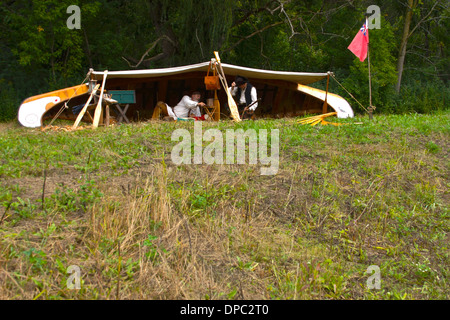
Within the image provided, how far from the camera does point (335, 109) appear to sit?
480 inches

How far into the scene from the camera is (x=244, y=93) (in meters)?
11.3

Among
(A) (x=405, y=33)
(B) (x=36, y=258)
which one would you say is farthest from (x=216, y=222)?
(A) (x=405, y=33)

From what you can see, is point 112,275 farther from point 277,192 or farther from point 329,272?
point 277,192

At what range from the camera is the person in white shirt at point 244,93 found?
11133mm

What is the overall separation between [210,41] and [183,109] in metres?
4.96

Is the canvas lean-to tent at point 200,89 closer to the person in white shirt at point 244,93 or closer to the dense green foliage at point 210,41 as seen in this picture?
the person in white shirt at point 244,93

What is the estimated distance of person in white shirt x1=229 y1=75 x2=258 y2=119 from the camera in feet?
36.5

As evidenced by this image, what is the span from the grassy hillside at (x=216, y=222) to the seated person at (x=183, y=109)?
139 inches

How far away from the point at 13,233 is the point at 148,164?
2204mm

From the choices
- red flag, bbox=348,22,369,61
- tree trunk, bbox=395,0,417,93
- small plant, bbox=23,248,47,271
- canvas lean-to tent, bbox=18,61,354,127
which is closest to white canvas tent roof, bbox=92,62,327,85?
canvas lean-to tent, bbox=18,61,354,127

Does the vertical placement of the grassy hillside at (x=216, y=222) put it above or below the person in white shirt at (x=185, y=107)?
below

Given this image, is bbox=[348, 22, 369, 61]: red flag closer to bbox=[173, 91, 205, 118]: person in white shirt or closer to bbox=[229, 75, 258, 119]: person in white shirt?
bbox=[229, 75, 258, 119]: person in white shirt

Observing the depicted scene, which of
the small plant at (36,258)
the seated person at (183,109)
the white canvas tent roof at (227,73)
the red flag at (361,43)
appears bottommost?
the small plant at (36,258)

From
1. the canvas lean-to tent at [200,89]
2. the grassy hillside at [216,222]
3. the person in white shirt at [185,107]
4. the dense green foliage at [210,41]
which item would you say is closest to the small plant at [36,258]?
the grassy hillside at [216,222]
